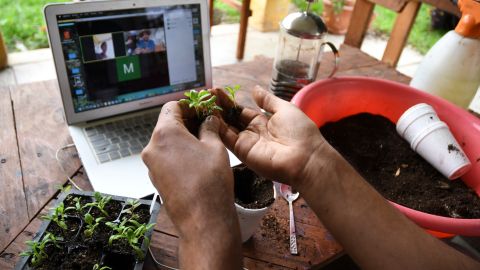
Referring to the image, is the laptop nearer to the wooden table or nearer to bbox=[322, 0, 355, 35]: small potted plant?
the wooden table

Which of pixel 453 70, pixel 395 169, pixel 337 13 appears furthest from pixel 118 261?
pixel 337 13

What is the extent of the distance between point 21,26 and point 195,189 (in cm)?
307

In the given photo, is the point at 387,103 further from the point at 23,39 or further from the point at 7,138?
the point at 23,39

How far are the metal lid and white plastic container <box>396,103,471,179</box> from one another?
368 mm

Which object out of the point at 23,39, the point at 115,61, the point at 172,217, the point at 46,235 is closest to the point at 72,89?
the point at 115,61

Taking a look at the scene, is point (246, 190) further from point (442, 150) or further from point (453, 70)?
point (453, 70)

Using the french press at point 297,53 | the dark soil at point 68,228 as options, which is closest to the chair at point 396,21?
the french press at point 297,53

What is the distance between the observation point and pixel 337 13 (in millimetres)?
3707

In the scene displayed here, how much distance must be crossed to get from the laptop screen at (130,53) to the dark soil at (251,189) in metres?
0.47

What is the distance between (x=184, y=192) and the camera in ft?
1.98

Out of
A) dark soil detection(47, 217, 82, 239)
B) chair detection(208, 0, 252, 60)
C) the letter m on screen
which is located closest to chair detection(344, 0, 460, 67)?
chair detection(208, 0, 252, 60)

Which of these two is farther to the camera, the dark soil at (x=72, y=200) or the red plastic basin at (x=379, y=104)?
the red plastic basin at (x=379, y=104)

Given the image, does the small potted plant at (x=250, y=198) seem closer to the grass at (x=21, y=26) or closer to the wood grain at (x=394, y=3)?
the wood grain at (x=394, y=3)

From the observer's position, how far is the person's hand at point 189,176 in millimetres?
596
